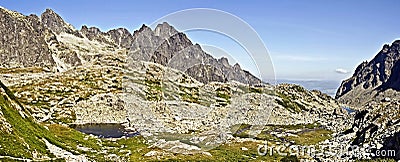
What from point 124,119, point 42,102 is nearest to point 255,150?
point 124,119

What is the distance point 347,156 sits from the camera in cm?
10512

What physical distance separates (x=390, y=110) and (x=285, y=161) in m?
76.8

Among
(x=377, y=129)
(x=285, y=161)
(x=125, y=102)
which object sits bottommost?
(x=285, y=161)

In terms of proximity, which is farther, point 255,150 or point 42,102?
point 42,102

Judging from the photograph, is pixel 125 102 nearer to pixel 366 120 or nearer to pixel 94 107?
pixel 94 107

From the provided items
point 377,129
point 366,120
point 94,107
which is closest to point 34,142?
point 377,129

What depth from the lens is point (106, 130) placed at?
146500 millimetres

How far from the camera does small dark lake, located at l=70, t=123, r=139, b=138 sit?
13491 cm

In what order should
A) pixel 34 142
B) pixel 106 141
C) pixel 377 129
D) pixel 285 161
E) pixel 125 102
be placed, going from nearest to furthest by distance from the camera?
1. pixel 34 142
2. pixel 285 161
3. pixel 106 141
4. pixel 377 129
5. pixel 125 102

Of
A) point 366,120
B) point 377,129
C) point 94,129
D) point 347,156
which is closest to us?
point 347,156

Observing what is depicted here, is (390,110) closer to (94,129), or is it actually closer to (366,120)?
(366,120)

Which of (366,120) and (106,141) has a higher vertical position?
(366,120)

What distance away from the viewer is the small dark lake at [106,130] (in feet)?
443

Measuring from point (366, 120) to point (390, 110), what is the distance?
20.4 metres
